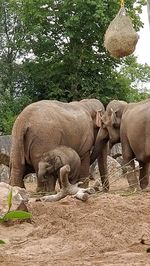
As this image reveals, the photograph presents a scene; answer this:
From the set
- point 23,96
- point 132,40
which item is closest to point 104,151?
point 132,40

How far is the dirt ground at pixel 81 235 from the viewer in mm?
3635

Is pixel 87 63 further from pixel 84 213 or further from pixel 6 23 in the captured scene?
pixel 84 213

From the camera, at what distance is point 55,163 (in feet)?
26.0

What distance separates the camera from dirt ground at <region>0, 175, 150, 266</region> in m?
3.63

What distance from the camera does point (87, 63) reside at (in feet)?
71.3

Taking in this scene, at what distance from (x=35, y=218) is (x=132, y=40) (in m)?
3.09

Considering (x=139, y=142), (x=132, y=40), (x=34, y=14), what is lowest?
(x=139, y=142)

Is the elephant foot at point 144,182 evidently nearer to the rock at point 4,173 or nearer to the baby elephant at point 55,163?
the baby elephant at point 55,163

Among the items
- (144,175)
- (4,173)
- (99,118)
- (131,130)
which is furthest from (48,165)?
(4,173)

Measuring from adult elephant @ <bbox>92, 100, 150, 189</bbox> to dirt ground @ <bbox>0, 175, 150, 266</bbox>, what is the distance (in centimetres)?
376

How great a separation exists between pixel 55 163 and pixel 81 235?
3.44 metres

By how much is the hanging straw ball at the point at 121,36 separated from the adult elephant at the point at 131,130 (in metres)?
2.19

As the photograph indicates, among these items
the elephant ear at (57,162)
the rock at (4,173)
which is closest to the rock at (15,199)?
the elephant ear at (57,162)

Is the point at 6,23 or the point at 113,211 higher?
the point at 6,23
